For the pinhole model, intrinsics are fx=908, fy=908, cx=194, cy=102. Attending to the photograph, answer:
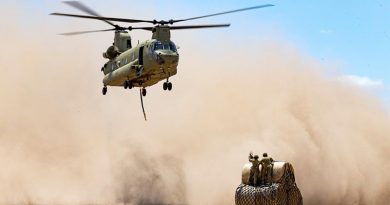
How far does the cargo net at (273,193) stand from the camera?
40.8 m

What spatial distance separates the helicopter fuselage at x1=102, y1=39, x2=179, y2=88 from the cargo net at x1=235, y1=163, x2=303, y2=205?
13.1 m

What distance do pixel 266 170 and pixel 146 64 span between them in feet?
47.5

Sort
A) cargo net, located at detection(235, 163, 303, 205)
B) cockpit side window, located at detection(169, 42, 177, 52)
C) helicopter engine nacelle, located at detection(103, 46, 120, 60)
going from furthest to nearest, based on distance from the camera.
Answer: helicopter engine nacelle, located at detection(103, 46, 120, 60) < cockpit side window, located at detection(169, 42, 177, 52) < cargo net, located at detection(235, 163, 303, 205)

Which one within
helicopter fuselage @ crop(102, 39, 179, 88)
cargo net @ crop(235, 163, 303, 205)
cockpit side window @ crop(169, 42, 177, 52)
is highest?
cockpit side window @ crop(169, 42, 177, 52)

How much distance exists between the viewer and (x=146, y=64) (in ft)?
177

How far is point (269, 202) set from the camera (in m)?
40.7

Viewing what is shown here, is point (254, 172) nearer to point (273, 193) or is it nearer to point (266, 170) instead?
point (266, 170)

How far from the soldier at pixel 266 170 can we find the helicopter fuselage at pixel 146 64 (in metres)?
12.8

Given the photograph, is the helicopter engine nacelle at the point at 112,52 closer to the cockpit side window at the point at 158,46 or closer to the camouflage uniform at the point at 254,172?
the cockpit side window at the point at 158,46

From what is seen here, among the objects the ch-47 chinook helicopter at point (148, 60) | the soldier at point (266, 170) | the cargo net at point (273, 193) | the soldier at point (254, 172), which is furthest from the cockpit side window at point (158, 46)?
the cargo net at point (273, 193)

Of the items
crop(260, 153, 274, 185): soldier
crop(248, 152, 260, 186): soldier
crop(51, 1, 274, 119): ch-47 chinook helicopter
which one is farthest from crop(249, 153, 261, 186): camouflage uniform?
crop(51, 1, 274, 119): ch-47 chinook helicopter

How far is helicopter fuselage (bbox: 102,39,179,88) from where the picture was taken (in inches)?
2080

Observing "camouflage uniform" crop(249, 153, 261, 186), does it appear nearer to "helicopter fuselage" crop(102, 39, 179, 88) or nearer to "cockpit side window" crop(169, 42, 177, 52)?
"helicopter fuselage" crop(102, 39, 179, 88)

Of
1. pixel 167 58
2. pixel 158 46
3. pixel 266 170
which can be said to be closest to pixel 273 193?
pixel 266 170
